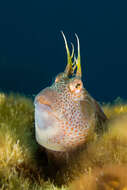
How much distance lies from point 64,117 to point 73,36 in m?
102

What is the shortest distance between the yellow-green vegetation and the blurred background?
6578 cm

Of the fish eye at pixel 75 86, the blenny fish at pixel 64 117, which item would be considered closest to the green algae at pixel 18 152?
the blenny fish at pixel 64 117

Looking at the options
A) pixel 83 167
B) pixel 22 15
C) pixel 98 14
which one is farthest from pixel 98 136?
pixel 98 14

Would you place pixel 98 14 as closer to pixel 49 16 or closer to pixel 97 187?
pixel 49 16

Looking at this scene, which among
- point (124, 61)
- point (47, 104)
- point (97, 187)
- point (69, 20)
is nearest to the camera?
point (97, 187)

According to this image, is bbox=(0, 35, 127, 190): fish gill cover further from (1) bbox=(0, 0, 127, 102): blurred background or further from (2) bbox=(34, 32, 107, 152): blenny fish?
(1) bbox=(0, 0, 127, 102): blurred background

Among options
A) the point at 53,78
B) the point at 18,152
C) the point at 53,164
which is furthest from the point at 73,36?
the point at 18,152

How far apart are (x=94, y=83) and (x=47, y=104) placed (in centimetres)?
9041

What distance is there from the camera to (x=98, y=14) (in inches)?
4973

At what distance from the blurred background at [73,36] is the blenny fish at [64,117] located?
216 feet

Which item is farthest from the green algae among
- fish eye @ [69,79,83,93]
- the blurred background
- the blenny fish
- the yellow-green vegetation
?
the blurred background

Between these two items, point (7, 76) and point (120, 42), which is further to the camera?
point (120, 42)

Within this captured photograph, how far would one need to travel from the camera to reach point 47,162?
3.73 meters

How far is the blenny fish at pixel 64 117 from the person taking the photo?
10.0 ft
